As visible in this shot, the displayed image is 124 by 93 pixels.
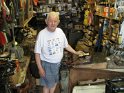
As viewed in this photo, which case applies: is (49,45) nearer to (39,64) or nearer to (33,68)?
(39,64)

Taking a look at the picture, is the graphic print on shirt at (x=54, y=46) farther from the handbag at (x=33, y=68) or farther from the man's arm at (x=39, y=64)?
the handbag at (x=33, y=68)

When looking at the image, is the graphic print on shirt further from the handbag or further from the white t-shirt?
the handbag

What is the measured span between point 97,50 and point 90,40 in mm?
1006

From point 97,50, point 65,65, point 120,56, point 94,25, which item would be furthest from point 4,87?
point 94,25

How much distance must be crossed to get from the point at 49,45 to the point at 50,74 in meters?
0.39

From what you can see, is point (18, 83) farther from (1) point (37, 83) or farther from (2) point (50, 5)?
(2) point (50, 5)

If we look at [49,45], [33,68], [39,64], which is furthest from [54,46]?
[33,68]

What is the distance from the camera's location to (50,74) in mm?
3164

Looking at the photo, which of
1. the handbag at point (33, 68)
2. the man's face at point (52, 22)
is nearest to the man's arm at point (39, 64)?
the man's face at point (52, 22)

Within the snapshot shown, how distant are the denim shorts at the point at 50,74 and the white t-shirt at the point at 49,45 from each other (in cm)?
6

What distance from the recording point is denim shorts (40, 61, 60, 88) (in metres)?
3.13

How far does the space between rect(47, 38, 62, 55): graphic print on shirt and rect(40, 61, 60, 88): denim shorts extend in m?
0.17

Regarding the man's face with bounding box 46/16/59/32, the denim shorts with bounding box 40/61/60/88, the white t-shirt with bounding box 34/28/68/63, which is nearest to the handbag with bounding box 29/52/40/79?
the denim shorts with bounding box 40/61/60/88

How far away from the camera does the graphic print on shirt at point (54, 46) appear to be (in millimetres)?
3025
